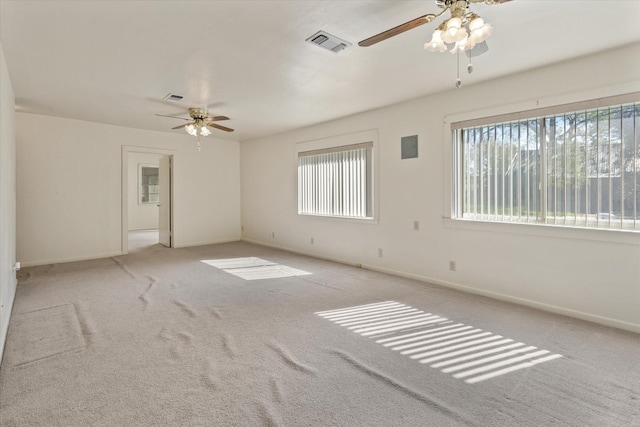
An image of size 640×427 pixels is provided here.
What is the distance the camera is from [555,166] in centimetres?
320

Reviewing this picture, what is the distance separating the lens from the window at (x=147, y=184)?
32.9ft

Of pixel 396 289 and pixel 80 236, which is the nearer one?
pixel 396 289

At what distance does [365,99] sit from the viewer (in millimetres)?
4305

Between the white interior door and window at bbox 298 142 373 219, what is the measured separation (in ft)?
9.43

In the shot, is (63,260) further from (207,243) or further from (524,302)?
(524,302)

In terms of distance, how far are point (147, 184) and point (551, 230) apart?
34.2 feet

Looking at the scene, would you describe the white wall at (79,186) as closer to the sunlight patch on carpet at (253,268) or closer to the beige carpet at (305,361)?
the beige carpet at (305,361)

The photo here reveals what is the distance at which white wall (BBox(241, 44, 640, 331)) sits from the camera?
9.39 ft

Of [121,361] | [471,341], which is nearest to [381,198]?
[471,341]

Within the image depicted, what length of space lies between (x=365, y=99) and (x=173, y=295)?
3385 mm

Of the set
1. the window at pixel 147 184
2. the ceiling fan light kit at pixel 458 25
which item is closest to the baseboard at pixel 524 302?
the ceiling fan light kit at pixel 458 25

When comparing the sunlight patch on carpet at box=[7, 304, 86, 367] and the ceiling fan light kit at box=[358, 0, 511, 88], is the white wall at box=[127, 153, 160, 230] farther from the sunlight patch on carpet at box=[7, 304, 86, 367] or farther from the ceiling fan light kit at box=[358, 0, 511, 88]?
the ceiling fan light kit at box=[358, 0, 511, 88]

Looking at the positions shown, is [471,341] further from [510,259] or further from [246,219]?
[246,219]

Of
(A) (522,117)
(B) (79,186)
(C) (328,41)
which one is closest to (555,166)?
(A) (522,117)
